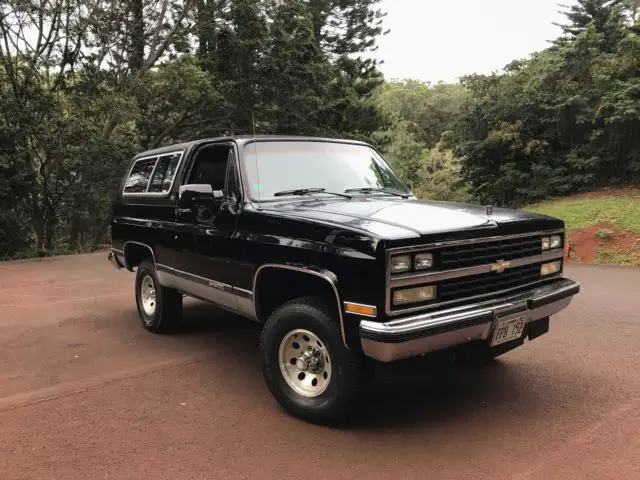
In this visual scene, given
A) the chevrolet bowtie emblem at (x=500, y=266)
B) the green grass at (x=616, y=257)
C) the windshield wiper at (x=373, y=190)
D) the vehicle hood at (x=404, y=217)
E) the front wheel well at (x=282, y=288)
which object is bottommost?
the green grass at (x=616, y=257)

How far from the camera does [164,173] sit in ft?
18.9

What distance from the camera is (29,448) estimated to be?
11.1ft

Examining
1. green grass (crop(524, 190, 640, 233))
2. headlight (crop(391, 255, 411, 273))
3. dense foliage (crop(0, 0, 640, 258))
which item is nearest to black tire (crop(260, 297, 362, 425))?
headlight (crop(391, 255, 411, 273))

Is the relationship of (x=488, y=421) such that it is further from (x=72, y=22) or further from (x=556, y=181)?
(x=556, y=181)

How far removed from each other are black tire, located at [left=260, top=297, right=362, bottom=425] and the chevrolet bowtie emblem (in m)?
1.12

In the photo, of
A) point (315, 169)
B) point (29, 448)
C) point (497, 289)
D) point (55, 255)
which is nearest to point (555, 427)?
point (497, 289)

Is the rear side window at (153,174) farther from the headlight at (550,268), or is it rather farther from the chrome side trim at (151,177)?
the headlight at (550,268)

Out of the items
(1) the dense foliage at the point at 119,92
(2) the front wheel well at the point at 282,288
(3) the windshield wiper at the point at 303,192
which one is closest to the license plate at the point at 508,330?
(2) the front wheel well at the point at 282,288

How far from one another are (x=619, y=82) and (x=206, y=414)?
59.4 feet

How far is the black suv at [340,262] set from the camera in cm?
323

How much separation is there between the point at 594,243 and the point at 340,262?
11.1 metres

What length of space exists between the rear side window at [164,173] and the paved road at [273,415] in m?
1.66

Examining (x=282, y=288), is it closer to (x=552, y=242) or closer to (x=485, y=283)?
(x=485, y=283)

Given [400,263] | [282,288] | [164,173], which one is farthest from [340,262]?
[164,173]
